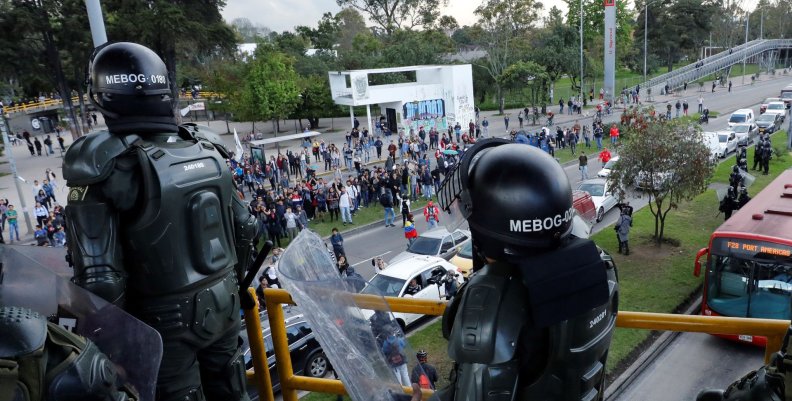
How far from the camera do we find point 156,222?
313 centimetres

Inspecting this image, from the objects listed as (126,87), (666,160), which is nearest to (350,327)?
(126,87)

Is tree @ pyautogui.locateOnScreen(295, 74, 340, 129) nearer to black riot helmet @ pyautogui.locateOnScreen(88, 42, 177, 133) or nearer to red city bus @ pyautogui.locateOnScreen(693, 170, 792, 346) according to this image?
red city bus @ pyautogui.locateOnScreen(693, 170, 792, 346)

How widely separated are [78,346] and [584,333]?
6.03 feet

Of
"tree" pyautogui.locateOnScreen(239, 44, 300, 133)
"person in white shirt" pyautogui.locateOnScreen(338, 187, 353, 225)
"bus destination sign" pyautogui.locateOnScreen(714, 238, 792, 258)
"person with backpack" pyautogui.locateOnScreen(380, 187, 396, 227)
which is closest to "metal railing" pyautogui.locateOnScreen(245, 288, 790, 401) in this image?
"bus destination sign" pyautogui.locateOnScreen(714, 238, 792, 258)

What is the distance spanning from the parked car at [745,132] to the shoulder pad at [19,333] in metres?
34.5

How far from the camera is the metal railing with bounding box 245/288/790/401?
270 centimetres

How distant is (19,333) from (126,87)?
1805 millimetres

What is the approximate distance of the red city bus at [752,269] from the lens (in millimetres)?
10328

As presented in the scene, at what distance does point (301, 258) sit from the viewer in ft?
8.15

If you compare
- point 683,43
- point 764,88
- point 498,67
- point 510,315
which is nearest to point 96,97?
point 510,315

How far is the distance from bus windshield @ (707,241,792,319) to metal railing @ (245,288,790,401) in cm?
898

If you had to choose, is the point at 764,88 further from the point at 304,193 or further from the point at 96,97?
the point at 96,97

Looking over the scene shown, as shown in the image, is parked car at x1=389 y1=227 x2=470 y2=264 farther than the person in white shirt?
No

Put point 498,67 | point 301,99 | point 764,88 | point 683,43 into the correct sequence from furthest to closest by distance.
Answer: point 683,43, point 764,88, point 498,67, point 301,99
